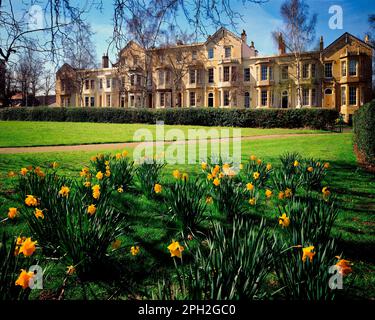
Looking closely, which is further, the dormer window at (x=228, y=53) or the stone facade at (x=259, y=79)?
the dormer window at (x=228, y=53)

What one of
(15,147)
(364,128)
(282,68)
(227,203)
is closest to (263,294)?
(227,203)

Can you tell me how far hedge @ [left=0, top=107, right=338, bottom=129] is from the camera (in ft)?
69.2

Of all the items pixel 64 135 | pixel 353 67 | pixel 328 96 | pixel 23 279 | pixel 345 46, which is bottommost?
pixel 23 279

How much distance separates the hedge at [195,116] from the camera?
69.2 ft

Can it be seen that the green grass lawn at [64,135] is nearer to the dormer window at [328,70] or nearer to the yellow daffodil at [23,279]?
the yellow daffodil at [23,279]

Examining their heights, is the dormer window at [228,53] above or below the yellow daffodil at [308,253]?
above

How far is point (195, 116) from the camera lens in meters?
24.9

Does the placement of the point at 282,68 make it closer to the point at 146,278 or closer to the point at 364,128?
the point at 364,128

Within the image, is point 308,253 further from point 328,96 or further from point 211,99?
point 211,99

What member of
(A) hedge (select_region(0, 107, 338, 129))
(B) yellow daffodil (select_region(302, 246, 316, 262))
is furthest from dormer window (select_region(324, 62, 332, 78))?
(B) yellow daffodil (select_region(302, 246, 316, 262))

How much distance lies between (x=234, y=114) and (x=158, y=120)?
21.4 feet

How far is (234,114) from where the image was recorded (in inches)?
914

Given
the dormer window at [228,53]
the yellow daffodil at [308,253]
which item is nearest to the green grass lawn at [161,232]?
the yellow daffodil at [308,253]
